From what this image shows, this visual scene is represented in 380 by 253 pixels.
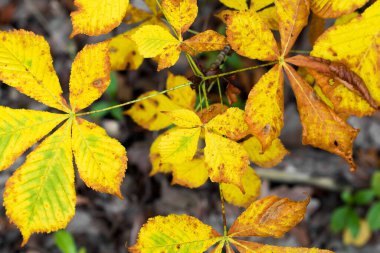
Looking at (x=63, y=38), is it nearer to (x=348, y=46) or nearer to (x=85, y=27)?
(x=85, y=27)

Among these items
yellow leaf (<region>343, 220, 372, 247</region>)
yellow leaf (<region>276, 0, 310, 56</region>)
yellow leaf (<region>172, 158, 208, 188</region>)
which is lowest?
yellow leaf (<region>343, 220, 372, 247</region>)

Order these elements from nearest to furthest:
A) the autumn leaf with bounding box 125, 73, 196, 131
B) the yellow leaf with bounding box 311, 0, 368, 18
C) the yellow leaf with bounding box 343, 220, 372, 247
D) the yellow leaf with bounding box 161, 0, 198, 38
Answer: the yellow leaf with bounding box 311, 0, 368, 18, the yellow leaf with bounding box 161, 0, 198, 38, the autumn leaf with bounding box 125, 73, 196, 131, the yellow leaf with bounding box 343, 220, 372, 247

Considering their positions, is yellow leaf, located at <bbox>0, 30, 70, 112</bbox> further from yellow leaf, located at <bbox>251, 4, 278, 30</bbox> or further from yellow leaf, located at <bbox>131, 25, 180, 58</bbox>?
yellow leaf, located at <bbox>251, 4, 278, 30</bbox>

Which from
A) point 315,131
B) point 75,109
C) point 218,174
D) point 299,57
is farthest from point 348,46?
point 75,109

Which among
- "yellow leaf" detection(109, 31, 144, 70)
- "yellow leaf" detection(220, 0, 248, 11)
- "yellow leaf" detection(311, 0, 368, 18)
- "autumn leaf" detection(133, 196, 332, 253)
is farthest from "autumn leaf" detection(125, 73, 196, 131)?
"yellow leaf" detection(311, 0, 368, 18)

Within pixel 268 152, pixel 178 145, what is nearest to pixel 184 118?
pixel 178 145

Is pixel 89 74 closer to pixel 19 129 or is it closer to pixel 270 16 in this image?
pixel 19 129
